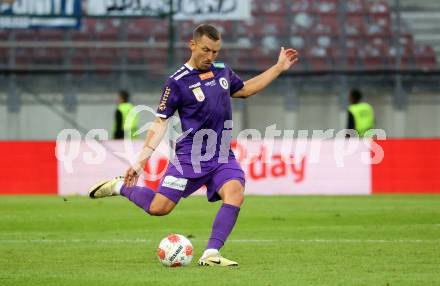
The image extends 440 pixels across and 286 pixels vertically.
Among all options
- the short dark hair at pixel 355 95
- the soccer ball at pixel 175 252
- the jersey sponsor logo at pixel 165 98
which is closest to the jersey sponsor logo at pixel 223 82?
the jersey sponsor logo at pixel 165 98

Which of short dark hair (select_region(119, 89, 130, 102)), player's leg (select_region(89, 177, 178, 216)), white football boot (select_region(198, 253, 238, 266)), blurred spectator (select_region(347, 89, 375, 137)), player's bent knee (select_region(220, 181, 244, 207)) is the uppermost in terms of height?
short dark hair (select_region(119, 89, 130, 102))

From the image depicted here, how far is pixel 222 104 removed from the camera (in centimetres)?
900

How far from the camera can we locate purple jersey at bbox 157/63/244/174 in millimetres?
8922

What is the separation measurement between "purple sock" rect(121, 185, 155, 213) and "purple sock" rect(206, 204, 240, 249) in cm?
81

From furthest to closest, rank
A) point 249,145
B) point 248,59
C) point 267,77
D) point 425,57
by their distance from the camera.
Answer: point 425,57 < point 248,59 < point 249,145 < point 267,77

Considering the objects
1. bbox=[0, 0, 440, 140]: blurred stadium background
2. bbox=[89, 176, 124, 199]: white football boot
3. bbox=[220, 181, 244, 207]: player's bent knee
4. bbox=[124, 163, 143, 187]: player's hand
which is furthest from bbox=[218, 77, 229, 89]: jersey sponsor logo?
bbox=[0, 0, 440, 140]: blurred stadium background

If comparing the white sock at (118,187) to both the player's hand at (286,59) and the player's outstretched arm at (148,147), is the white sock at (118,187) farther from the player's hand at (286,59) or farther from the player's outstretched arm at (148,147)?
the player's hand at (286,59)

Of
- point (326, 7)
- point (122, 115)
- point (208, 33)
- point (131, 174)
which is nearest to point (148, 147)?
point (131, 174)

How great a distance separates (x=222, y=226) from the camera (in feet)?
28.3

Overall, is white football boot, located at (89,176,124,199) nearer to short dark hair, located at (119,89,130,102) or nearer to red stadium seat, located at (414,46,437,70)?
short dark hair, located at (119,89,130,102)

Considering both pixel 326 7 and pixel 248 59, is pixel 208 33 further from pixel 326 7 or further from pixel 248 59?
pixel 326 7

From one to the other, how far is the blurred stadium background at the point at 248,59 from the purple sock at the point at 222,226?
14.7 m

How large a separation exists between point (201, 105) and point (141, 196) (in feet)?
3.44

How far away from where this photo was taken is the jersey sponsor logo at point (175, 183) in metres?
8.99
